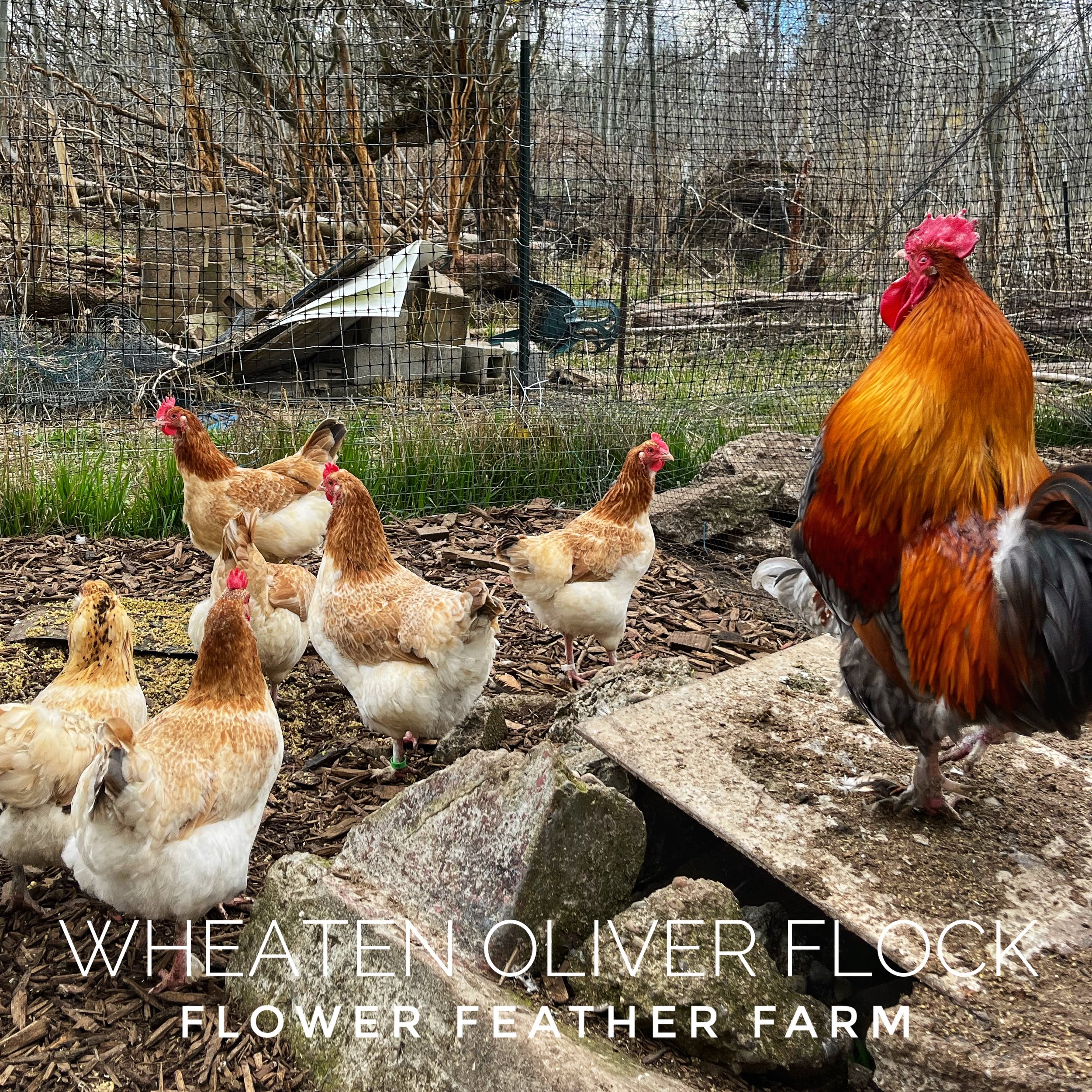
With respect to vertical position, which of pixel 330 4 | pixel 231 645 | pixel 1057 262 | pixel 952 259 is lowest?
pixel 231 645

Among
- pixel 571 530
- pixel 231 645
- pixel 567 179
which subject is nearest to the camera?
pixel 231 645

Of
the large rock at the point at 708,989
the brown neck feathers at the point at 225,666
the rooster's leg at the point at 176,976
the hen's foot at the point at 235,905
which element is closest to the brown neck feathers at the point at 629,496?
the brown neck feathers at the point at 225,666

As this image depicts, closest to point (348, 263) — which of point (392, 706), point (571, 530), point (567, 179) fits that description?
point (567, 179)

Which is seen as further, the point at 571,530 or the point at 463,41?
the point at 463,41

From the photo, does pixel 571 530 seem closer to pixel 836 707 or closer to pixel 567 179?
pixel 836 707

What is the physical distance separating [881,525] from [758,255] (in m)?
7.41

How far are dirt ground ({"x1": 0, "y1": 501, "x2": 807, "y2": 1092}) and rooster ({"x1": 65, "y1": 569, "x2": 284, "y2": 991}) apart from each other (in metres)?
0.23

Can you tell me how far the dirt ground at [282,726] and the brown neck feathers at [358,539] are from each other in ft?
2.49

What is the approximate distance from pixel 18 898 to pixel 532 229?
19.2ft

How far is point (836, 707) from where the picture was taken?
3.57 m

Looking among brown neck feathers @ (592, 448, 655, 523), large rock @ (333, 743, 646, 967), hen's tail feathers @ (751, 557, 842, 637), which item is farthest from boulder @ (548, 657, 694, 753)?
brown neck feathers @ (592, 448, 655, 523)

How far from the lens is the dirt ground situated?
2.45 meters

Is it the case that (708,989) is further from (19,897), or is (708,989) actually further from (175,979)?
(19,897)

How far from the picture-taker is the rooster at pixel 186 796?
2.51 m
